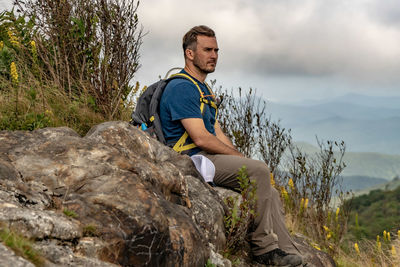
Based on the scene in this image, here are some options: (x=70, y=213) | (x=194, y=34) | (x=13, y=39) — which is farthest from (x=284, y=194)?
(x=70, y=213)

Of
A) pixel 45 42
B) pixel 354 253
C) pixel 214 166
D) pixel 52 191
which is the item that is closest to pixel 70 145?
pixel 52 191

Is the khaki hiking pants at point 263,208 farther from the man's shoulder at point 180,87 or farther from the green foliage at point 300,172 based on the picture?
the green foliage at point 300,172

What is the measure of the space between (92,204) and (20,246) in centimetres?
70

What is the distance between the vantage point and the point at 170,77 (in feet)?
15.0

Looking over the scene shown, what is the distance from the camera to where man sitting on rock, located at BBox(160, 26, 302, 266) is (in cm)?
405

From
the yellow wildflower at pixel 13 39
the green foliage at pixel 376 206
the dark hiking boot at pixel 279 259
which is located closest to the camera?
the dark hiking boot at pixel 279 259

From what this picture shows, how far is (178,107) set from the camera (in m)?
4.22

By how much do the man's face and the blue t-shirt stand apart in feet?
1.10

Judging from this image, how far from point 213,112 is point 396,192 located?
5429cm

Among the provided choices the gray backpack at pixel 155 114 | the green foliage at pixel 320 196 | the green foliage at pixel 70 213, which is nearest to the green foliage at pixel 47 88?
the gray backpack at pixel 155 114

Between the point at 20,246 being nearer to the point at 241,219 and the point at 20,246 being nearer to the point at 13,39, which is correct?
the point at 241,219

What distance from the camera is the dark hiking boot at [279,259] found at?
13.2 feet

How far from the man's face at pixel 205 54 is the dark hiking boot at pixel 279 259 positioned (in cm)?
199

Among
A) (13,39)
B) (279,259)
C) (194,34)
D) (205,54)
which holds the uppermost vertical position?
(194,34)
